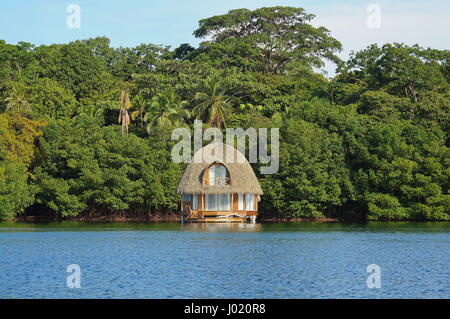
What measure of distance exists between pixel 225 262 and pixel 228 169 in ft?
69.4

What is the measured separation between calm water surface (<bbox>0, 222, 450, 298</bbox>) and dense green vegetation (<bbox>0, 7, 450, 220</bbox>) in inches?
303

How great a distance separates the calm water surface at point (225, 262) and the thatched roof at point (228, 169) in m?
5.34

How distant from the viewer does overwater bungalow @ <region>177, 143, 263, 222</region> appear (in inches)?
1955

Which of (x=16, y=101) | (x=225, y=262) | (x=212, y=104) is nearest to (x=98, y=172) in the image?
(x=16, y=101)

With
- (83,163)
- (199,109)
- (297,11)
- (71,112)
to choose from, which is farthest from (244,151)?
(297,11)

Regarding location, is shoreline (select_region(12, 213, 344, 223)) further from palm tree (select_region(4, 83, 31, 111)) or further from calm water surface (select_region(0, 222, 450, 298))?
calm water surface (select_region(0, 222, 450, 298))

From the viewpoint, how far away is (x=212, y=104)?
59.0 meters

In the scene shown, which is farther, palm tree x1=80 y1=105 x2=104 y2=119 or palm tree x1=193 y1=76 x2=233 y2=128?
palm tree x1=80 y1=105 x2=104 y2=119

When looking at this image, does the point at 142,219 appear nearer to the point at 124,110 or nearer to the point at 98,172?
the point at 98,172

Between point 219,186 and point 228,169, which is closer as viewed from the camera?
point 228,169

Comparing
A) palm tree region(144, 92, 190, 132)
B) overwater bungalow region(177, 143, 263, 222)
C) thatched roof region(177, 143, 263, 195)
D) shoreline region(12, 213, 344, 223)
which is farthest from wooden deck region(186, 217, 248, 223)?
palm tree region(144, 92, 190, 132)

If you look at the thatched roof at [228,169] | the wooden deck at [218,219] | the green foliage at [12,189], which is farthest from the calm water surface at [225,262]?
the green foliage at [12,189]
